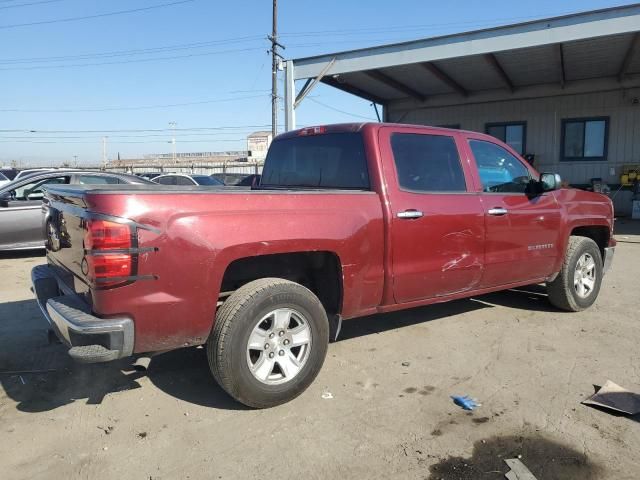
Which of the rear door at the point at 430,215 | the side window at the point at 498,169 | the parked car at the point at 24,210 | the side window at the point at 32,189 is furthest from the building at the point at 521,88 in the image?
the rear door at the point at 430,215

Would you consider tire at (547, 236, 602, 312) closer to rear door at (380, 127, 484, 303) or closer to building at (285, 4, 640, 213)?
rear door at (380, 127, 484, 303)

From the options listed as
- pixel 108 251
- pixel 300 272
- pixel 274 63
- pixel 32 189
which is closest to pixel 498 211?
pixel 300 272

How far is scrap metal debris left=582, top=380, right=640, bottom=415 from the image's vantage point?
3.36m

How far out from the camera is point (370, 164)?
3.97 meters

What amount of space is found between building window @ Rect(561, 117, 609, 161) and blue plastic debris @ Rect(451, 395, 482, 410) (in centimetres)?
1514

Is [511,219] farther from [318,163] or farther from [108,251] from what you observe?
[108,251]

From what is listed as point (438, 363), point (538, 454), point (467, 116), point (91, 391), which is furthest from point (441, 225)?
point (467, 116)

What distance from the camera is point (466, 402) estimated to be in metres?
3.48

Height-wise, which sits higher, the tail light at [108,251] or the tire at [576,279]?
→ the tail light at [108,251]

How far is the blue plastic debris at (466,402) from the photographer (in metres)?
3.44

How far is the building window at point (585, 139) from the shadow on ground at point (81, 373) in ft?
44.6

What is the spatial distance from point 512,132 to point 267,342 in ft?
52.8

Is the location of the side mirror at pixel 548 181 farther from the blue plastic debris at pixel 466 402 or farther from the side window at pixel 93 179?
the side window at pixel 93 179

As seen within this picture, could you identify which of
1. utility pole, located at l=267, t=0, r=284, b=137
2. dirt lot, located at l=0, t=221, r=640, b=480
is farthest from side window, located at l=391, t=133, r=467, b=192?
utility pole, located at l=267, t=0, r=284, b=137
